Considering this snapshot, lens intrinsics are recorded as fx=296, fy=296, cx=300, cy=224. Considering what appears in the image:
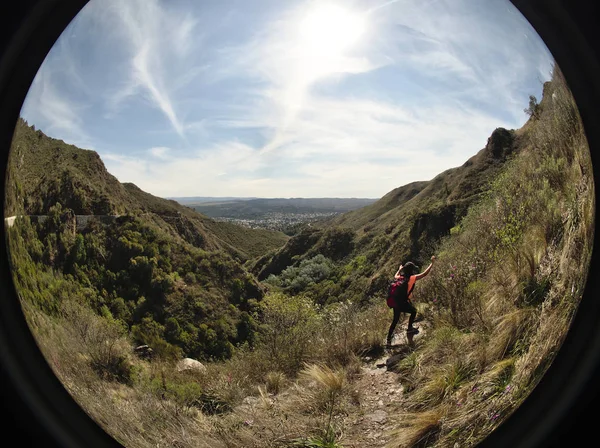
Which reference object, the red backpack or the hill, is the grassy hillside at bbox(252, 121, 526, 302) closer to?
the hill

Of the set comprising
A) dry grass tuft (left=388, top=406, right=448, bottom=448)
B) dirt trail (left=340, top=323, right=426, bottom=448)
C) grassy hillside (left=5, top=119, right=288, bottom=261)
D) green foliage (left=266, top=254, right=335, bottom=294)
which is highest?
grassy hillside (left=5, top=119, right=288, bottom=261)

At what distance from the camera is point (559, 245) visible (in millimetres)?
3021

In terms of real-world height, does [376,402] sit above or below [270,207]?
below

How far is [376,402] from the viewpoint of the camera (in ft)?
11.4

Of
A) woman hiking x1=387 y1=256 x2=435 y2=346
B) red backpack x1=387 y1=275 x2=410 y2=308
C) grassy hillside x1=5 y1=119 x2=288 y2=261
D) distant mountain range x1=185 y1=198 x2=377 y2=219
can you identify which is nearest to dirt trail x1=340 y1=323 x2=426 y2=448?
woman hiking x1=387 y1=256 x2=435 y2=346

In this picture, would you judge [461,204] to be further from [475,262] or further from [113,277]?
[113,277]

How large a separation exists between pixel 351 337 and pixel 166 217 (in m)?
35.7

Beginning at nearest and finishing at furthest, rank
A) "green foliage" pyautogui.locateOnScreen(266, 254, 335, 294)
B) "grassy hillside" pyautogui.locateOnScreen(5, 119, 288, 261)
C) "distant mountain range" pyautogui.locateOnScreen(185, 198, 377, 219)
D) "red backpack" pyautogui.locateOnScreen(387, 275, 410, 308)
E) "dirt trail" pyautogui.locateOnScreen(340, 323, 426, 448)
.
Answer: "dirt trail" pyautogui.locateOnScreen(340, 323, 426, 448) < "red backpack" pyautogui.locateOnScreen(387, 275, 410, 308) < "grassy hillside" pyautogui.locateOnScreen(5, 119, 288, 261) < "green foliage" pyautogui.locateOnScreen(266, 254, 335, 294) < "distant mountain range" pyautogui.locateOnScreen(185, 198, 377, 219)

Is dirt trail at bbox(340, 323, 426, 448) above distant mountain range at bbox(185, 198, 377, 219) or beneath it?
beneath

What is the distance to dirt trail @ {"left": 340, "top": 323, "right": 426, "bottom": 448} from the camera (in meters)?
2.83

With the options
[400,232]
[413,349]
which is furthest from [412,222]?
[413,349]

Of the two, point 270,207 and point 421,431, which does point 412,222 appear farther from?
point 270,207

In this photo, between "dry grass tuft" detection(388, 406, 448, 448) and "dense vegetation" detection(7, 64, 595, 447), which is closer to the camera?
"dense vegetation" detection(7, 64, 595, 447)

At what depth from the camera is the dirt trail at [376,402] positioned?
112 inches
